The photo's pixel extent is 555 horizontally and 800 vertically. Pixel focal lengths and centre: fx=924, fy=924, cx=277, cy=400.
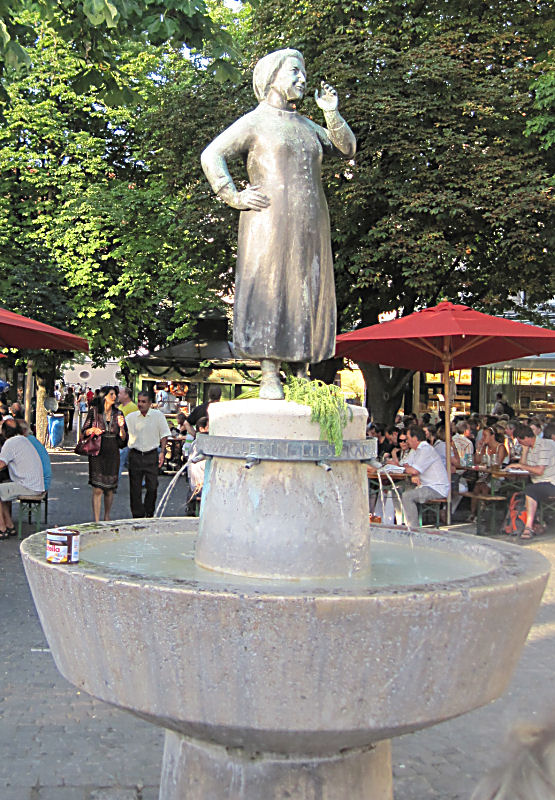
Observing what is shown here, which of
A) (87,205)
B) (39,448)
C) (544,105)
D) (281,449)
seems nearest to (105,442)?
(39,448)

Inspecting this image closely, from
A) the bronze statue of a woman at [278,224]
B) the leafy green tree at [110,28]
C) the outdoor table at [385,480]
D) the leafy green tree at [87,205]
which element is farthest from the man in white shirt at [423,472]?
the leafy green tree at [87,205]

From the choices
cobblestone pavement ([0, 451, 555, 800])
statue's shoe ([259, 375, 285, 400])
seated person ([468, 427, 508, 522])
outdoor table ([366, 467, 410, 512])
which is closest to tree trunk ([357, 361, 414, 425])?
seated person ([468, 427, 508, 522])

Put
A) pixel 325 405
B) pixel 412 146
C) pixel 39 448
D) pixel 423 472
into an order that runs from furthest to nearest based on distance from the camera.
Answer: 1. pixel 412 146
2. pixel 423 472
3. pixel 39 448
4. pixel 325 405

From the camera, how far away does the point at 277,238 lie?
445 centimetres

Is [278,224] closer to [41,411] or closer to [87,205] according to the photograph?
[87,205]

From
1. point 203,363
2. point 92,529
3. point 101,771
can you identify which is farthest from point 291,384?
point 203,363

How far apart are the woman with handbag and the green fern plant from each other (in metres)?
7.09

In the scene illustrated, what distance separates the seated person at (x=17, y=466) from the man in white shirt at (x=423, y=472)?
4.62 m

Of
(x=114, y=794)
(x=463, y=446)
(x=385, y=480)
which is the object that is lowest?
(x=114, y=794)

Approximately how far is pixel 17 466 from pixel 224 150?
767cm

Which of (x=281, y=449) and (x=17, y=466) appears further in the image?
(x=17, y=466)

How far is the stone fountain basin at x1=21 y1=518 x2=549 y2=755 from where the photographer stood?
3.01 metres

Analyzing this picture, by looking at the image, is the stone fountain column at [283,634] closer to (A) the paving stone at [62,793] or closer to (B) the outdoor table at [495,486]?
(A) the paving stone at [62,793]

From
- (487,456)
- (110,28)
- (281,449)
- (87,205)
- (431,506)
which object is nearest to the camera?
(281,449)
